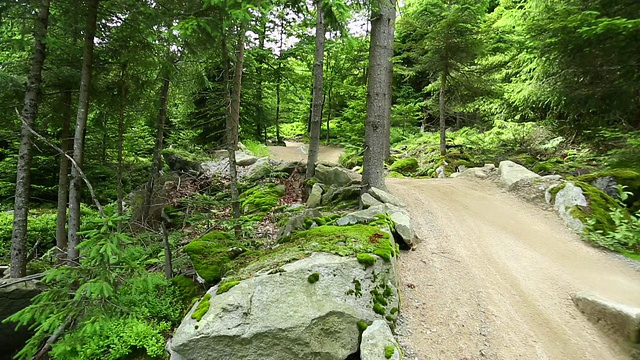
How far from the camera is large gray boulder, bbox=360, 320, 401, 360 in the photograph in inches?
131

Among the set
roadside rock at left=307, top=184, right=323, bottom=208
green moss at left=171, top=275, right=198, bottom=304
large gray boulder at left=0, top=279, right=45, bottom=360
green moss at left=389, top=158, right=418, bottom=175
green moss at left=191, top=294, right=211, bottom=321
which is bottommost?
large gray boulder at left=0, top=279, right=45, bottom=360

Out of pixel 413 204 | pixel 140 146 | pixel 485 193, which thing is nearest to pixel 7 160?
pixel 140 146

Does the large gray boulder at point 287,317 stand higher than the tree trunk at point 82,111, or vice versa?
the tree trunk at point 82,111

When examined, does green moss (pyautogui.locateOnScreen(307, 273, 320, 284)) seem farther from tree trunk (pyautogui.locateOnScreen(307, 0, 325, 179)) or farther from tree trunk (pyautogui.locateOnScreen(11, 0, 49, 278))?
tree trunk (pyautogui.locateOnScreen(307, 0, 325, 179))

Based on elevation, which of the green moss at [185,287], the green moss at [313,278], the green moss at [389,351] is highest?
the green moss at [313,278]

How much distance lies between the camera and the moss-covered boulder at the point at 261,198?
8.20 m

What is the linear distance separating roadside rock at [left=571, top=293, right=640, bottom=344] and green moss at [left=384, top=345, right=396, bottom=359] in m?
2.83

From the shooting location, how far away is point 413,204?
770cm

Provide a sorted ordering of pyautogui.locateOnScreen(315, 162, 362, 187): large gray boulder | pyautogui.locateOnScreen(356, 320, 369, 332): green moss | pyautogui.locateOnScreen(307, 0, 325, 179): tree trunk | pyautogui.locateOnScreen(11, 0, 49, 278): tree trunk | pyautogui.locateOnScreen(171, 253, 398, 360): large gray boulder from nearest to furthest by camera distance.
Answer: pyautogui.locateOnScreen(171, 253, 398, 360): large gray boulder, pyautogui.locateOnScreen(356, 320, 369, 332): green moss, pyautogui.locateOnScreen(11, 0, 49, 278): tree trunk, pyautogui.locateOnScreen(315, 162, 362, 187): large gray boulder, pyautogui.locateOnScreen(307, 0, 325, 179): tree trunk

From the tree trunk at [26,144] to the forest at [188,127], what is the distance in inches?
0.9

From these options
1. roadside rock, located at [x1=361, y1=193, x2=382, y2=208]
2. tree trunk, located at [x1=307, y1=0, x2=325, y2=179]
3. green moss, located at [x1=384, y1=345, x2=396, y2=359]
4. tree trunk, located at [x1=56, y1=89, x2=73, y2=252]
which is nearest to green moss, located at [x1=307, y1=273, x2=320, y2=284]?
green moss, located at [x1=384, y1=345, x2=396, y2=359]

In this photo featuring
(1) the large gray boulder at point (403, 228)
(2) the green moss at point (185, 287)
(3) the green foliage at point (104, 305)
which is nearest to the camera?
(3) the green foliage at point (104, 305)

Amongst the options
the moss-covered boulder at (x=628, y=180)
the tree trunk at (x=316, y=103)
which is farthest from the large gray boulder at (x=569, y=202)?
the tree trunk at (x=316, y=103)

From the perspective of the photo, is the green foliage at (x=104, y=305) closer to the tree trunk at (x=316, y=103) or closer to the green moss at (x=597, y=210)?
the tree trunk at (x=316, y=103)
